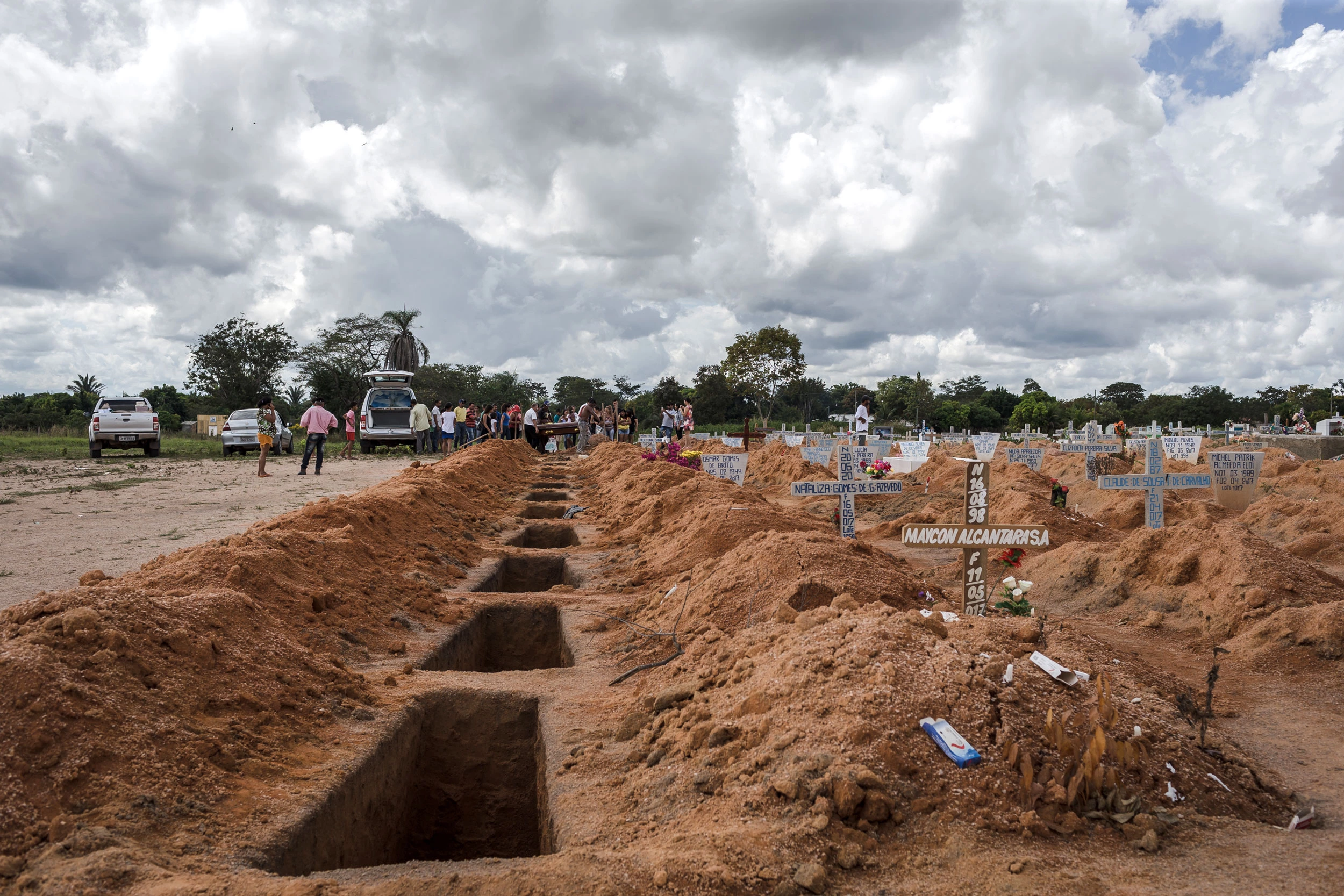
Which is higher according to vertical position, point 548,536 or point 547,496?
point 547,496

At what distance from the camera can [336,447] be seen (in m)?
29.9

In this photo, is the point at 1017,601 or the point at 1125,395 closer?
the point at 1017,601

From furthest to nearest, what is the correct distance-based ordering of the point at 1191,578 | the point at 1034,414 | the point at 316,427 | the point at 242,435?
the point at 1034,414, the point at 242,435, the point at 316,427, the point at 1191,578

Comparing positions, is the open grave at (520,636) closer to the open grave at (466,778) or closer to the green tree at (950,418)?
the open grave at (466,778)

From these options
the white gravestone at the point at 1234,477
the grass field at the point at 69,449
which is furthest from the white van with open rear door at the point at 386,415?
the white gravestone at the point at 1234,477

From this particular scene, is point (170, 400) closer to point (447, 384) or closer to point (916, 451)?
point (447, 384)

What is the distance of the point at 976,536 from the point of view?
5.04 metres

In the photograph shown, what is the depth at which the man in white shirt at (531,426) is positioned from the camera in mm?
27266

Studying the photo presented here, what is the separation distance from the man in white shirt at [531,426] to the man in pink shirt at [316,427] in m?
10.6

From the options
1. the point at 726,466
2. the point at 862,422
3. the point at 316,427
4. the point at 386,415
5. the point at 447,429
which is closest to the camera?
the point at 726,466

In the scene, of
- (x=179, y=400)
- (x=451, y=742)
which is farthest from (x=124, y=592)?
(x=179, y=400)

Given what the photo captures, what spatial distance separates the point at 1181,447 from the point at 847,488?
1477 cm

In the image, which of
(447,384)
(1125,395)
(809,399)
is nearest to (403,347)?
(447,384)

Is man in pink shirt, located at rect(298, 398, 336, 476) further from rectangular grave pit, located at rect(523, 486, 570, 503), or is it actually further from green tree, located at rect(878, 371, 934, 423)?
green tree, located at rect(878, 371, 934, 423)
